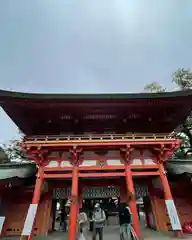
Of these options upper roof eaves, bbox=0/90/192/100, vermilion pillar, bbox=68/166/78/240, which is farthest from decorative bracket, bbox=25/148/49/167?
upper roof eaves, bbox=0/90/192/100

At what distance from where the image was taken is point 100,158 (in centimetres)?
1038

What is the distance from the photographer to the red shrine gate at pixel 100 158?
964cm

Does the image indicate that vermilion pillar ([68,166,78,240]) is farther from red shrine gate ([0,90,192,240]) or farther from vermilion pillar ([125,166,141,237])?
vermilion pillar ([125,166,141,237])

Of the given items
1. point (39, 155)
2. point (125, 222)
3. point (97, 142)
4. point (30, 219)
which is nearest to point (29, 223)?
point (30, 219)

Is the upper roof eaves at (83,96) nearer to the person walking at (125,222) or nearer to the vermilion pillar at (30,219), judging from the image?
the vermilion pillar at (30,219)

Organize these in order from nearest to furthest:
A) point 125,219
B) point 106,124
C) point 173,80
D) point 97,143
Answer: point 125,219, point 97,143, point 106,124, point 173,80

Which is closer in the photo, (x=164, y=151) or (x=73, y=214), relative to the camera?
(x=73, y=214)

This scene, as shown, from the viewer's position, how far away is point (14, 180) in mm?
10172

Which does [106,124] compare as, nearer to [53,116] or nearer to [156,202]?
[53,116]

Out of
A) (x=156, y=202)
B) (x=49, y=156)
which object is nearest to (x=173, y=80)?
(x=156, y=202)

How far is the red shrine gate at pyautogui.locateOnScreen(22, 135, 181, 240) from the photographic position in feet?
31.6

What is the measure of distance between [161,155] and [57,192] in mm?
6081

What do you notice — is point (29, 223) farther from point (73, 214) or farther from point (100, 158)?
point (100, 158)

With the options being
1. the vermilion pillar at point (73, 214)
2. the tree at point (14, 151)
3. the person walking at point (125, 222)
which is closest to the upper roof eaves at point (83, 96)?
the vermilion pillar at point (73, 214)
